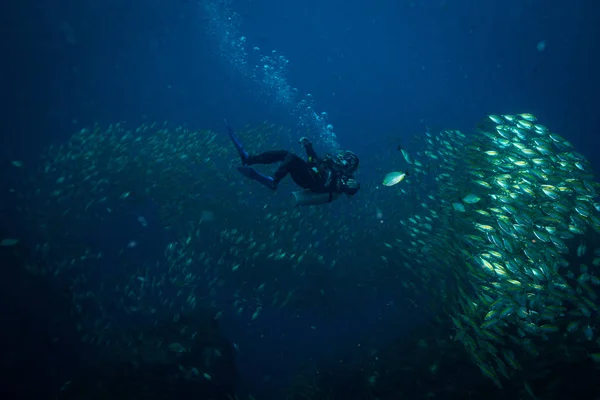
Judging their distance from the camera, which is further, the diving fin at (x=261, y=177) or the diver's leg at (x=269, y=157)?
the diver's leg at (x=269, y=157)

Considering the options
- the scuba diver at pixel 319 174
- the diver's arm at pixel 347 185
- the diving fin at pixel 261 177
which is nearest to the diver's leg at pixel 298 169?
the scuba diver at pixel 319 174

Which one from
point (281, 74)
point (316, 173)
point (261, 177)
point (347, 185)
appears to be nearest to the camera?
point (316, 173)

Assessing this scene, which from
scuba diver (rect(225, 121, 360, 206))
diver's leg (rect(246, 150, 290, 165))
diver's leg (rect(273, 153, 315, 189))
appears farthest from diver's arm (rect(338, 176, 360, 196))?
diver's leg (rect(246, 150, 290, 165))

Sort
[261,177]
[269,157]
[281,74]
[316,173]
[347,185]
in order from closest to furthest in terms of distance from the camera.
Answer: [316,173] < [347,185] < [261,177] < [269,157] < [281,74]

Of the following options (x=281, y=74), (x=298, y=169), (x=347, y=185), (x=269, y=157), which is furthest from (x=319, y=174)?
(x=281, y=74)

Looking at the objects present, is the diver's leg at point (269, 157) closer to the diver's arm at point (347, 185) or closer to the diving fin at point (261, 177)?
the diving fin at point (261, 177)

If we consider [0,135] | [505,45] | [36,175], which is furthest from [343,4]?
[36,175]

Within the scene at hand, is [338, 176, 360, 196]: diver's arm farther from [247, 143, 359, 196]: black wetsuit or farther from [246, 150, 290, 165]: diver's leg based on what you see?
[246, 150, 290, 165]: diver's leg

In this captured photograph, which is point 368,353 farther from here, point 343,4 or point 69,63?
point 343,4

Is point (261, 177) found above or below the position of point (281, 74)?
below

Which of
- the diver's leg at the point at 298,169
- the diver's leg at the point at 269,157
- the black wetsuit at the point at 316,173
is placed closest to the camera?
the black wetsuit at the point at 316,173

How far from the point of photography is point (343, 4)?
2793 inches

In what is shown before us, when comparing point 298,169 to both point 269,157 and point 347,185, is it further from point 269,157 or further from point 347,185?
point 347,185

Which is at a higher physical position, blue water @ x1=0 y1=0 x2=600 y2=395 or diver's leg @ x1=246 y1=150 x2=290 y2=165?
blue water @ x1=0 y1=0 x2=600 y2=395
